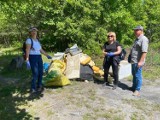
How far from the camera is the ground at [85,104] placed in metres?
7.27

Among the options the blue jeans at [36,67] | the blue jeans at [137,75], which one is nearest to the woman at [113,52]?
the blue jeans at [137,75]

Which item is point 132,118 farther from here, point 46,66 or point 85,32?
point 85,32

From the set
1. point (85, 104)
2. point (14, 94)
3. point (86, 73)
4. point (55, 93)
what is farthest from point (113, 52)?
point (14, 94)

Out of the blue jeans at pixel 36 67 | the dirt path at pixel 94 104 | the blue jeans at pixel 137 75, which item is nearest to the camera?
the dirt path at pixel 94 104

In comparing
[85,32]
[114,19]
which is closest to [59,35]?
[85,32]

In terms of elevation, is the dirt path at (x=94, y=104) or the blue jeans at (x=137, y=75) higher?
the blue jeans at (x=137, y=75)

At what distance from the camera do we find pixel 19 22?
2270 cm

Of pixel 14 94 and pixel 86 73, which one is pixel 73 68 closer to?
pixel 86 73

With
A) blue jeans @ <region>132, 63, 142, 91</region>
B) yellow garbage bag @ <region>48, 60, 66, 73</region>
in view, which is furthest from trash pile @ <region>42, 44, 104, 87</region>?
blue jeans @ <region>132, 63, 142, 91</region>

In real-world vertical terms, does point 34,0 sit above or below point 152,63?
above

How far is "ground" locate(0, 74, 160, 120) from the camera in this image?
727 cm

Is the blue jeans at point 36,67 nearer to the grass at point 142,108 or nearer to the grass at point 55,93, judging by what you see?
the grass at point 55,93

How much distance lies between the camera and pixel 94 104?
7832 millimetres

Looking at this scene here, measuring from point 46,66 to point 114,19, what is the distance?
948 cm
